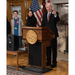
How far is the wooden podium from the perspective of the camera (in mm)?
3502

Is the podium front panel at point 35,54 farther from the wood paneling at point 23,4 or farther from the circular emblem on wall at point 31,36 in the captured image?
the wood paneling at point 23,4

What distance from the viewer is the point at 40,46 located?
3.63m

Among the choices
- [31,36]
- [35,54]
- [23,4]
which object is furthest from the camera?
[23,4]

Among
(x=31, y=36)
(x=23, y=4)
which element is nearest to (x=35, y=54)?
(x=31, y=36)

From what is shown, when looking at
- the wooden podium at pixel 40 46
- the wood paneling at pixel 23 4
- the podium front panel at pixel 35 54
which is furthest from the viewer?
the wood paneling at pixel 23 4

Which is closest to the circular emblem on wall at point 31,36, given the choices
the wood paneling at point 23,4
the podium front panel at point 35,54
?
the podium front panel at point 35,54

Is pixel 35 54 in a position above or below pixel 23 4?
below

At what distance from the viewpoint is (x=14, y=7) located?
738 centimetres

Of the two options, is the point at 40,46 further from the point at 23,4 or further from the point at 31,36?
the point at 23,4

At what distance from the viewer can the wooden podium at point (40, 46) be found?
3.50 m

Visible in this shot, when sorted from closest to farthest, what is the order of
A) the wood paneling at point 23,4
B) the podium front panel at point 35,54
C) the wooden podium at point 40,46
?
1. the wooden podium at point 40,46
2. the podium front panel at point 35,54
3. the wood paneling at point 23,4

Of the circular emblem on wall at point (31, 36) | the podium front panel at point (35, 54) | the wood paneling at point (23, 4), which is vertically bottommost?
the podium front panel at point (35, 54)

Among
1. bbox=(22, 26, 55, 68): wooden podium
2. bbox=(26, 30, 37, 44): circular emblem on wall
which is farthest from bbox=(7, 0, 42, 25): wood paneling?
bbox=(26, 30, 37, 44): circular emblem on wall
